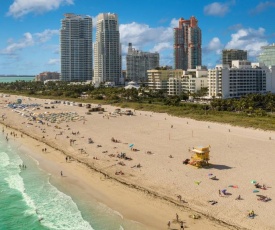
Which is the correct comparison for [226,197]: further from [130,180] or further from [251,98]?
[251,98]

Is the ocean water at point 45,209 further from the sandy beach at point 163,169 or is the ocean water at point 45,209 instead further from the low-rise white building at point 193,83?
the low-rise white building at point 193,83

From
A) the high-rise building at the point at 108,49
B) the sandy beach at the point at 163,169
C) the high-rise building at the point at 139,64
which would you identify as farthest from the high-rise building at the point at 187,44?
the sandy beach at the point at 163,169

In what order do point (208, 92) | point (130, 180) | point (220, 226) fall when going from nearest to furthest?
point (220, 226)
point (130, 180)
point (208, 92)

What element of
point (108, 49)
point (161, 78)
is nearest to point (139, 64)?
point (108, 49)

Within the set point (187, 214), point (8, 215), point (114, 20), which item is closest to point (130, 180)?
point (187, 214)

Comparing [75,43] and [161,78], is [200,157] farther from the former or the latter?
[75,43]

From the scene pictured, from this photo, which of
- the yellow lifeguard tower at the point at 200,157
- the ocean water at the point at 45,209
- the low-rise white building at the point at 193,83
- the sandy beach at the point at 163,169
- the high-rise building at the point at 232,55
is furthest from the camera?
the high-rise building at the point at 232,55
